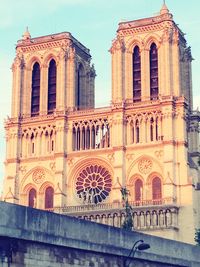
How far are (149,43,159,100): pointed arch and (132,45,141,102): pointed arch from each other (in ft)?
4.10

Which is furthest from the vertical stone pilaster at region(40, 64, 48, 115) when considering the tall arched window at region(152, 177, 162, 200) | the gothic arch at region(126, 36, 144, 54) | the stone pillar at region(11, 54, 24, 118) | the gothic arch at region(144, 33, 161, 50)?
the tall arched window at region(152, 177, 162, 200)

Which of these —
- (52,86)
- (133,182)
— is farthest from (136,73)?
(133,182)

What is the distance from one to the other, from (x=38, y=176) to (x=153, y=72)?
52.0 ft

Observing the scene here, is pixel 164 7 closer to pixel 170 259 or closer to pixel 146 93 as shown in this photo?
pixel 146 93

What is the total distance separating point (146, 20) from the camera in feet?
226

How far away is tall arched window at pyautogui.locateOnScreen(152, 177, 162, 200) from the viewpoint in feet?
206

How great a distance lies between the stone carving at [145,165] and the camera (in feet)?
209

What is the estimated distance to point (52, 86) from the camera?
71.6m

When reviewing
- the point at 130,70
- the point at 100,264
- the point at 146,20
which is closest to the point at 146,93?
the point at 130,70

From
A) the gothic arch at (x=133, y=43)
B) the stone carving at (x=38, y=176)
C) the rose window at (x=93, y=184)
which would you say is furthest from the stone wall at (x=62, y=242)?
the gothic arch at (x=133, y=43)

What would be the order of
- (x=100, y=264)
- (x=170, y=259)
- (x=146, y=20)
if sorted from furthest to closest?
A: (x=146, y=20)
(x=170, y=259)
(x=100, y=264)

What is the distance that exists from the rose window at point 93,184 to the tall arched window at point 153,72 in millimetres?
9023

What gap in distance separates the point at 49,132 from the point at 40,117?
1.89m

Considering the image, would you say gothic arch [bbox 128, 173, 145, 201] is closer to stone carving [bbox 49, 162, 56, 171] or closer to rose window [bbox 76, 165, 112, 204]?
rose window [bbox 76, 165, 112, 204]
